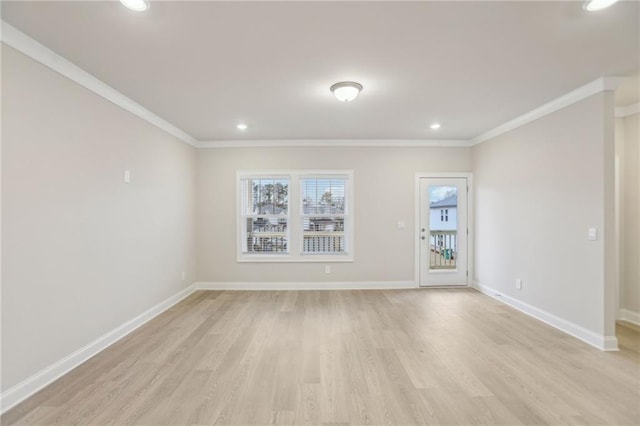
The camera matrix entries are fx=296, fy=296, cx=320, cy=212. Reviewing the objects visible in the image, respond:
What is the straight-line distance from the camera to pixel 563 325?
11.0 feet

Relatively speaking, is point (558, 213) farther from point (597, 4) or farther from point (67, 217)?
point (67, 217)

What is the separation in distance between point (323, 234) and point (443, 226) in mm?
2192

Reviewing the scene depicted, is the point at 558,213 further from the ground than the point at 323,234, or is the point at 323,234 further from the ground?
the point at 558,213

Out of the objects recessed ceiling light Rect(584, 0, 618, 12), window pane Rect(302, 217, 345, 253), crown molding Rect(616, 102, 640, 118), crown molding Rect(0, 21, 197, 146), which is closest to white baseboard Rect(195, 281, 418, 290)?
window pane Rect(302, 217, 345, 253)

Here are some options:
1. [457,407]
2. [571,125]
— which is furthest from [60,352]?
[571,125]

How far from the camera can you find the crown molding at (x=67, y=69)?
2053mm

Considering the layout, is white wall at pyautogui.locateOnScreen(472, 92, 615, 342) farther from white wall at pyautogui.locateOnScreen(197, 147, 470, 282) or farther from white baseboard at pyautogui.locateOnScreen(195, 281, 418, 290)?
white baseboard at pyautogui.locateOnScreen(195, 281, 418, 290)

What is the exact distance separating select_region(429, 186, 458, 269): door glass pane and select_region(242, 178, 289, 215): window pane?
268 centimetres

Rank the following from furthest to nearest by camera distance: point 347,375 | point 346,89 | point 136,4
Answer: point 346,89 < point 347,375 < point 136,4

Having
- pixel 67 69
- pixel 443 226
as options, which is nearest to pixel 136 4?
pixel 67 69

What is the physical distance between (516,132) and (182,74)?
4282 mm

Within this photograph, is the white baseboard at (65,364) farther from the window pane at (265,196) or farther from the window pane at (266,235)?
the window pane at (265,196)

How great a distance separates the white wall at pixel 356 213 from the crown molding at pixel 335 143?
8cm

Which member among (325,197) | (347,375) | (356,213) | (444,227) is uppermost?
(325,197)
